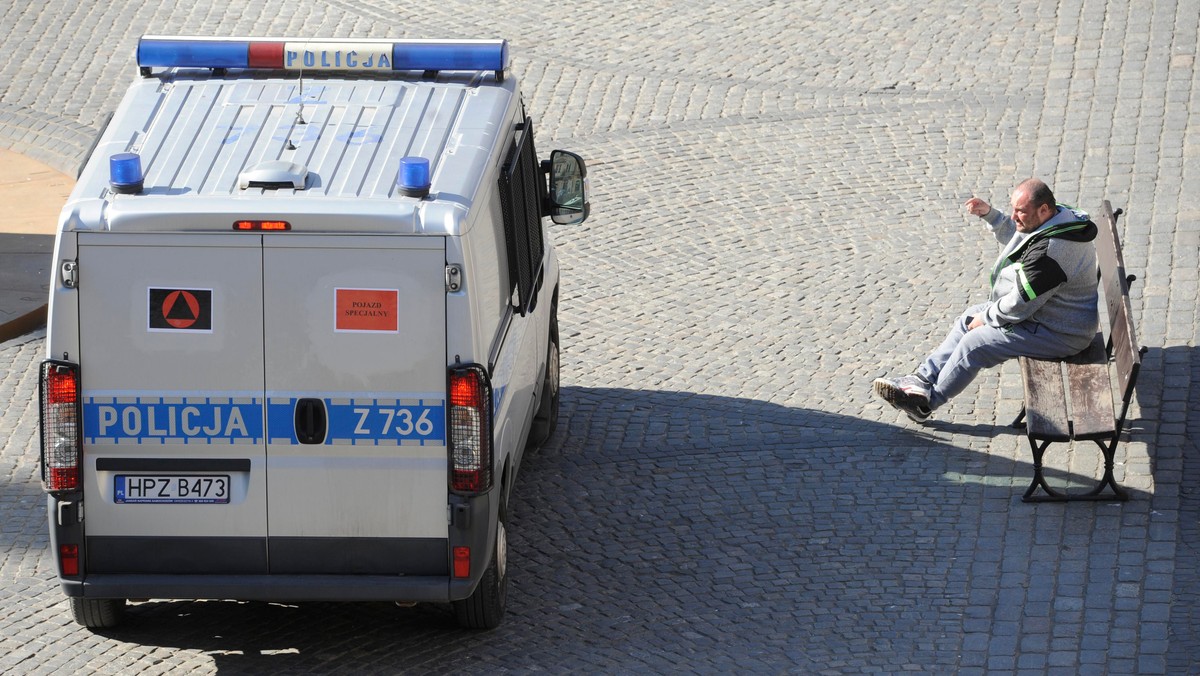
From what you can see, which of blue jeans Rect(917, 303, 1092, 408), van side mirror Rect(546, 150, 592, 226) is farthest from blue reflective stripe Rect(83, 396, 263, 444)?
blue jeans Rect(917, 303, 1092, 408)

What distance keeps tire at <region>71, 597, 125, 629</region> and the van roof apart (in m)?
1.82

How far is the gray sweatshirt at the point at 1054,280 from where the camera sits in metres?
8.80

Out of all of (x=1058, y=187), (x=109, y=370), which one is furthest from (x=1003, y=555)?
(x=1058, y=187)

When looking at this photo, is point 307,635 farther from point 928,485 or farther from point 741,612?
point 928,485

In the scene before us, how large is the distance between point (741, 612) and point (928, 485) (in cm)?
175

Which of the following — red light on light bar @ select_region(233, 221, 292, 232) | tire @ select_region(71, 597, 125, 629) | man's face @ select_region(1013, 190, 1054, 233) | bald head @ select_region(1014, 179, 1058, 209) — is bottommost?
tire @ select_region(71, 597, 125, 629)

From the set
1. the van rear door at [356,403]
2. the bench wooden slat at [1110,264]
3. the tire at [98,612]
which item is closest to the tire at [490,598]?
the van rear door at [356,403]

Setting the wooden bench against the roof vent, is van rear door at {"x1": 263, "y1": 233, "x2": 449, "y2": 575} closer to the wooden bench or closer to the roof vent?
the roof vent

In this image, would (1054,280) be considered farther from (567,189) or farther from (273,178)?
(273,178)

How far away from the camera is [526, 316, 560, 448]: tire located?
30.4 feet

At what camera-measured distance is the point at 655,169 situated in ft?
45.0

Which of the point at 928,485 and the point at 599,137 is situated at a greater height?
the point at 599,137

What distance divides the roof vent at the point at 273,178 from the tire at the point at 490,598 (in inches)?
65.1

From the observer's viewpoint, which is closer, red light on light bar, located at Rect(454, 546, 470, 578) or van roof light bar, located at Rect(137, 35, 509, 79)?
red light on light bar, located at Rect(454, 546, 470, 578)
